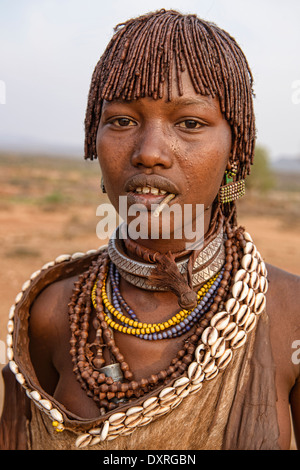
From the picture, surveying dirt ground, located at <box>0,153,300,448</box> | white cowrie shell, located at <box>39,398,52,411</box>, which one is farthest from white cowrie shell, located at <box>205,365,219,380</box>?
dirt ground, located at <box>0,153,300,448</box>

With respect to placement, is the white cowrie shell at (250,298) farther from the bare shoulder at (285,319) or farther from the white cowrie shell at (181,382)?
the white cowrie shell at (181,382)

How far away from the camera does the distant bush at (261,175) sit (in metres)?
20.1

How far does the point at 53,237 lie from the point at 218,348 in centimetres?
1085

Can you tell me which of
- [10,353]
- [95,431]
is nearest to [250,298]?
[95,431]

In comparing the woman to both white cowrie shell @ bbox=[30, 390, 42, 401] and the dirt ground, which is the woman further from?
the dirt ground

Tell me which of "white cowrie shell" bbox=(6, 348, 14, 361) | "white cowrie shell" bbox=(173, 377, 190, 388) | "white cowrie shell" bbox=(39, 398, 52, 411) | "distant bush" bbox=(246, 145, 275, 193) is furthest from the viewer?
"distant bush" bbox=(246, 145, 275, 193)

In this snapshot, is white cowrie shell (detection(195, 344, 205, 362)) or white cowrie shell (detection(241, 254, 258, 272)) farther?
white cowrie shell (detection(241, 254, 258, 272))

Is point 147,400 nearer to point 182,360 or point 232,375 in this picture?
point 182,360

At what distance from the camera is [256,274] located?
5.35 feet

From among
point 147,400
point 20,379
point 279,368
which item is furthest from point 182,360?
point 20,379

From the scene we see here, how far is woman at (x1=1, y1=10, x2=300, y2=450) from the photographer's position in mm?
1451

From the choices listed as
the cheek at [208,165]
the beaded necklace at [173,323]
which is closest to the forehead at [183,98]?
the cheek at [208,165]

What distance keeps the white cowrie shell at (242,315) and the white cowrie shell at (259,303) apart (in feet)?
0.14

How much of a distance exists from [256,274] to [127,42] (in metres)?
0.93
